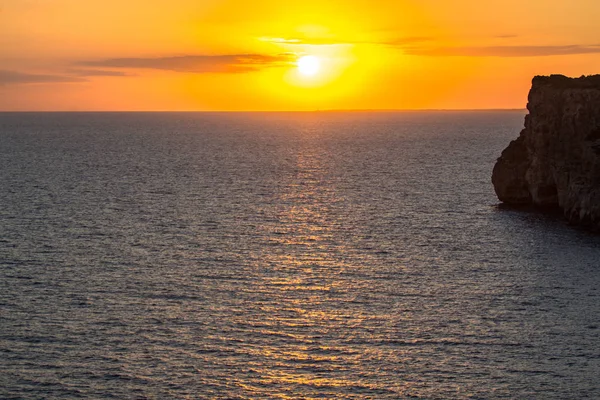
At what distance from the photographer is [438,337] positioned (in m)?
56.6

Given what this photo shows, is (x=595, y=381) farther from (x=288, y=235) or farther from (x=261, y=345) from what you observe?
(x=288, y=235)

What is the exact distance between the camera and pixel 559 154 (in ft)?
332

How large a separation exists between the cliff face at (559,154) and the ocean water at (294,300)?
3.65 meters

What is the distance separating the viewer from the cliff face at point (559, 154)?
308 feet

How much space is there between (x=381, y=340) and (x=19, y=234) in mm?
50537

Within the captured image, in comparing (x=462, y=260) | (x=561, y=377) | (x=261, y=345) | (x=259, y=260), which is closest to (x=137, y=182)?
(x=259, y=260)

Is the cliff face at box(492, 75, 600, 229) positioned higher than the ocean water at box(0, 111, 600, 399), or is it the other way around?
the cliff face at box(492, 75, 600, 229)

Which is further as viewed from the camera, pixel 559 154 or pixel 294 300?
pixel 559 154

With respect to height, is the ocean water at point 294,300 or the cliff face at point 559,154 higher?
the cliff face at point 559,154

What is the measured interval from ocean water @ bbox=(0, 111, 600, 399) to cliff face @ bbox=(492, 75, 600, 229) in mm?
3650

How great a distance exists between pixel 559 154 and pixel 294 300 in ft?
166

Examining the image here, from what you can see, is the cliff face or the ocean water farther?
the cliff face

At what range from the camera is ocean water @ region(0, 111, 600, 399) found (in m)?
49.6

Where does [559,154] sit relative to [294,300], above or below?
above
